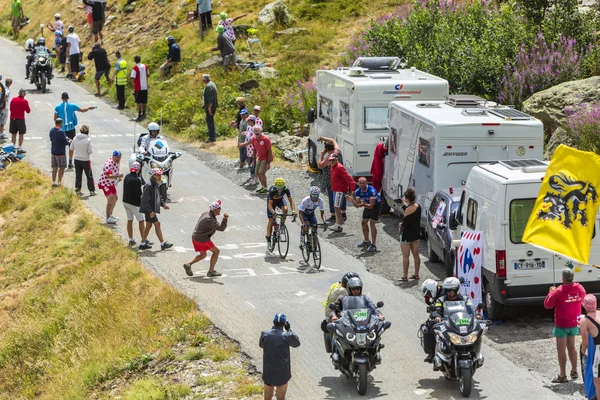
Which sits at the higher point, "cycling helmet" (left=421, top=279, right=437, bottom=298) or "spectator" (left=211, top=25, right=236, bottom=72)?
"spectator" (left=211, top=25, right=236, bottom=72)

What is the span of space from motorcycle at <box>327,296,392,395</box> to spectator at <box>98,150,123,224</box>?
10105 mm

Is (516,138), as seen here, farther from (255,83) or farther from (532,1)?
(255,83)

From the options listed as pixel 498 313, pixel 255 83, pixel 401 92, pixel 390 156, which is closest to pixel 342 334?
pixel 498 313

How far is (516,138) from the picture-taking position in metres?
19.6

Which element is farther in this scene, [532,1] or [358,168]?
[532,1]

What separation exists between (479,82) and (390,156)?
6216 millimetres

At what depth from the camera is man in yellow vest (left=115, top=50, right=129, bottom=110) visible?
35000 mm

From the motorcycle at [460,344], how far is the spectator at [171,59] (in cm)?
2621

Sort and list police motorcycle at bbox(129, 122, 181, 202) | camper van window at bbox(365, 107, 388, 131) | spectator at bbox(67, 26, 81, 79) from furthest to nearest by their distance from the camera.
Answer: spectator at bbox(67, 26, 81, 79), camper van window at bbox(365, 107, 388, 131), police motorcycle at bbox(129, 122, 181, 202)

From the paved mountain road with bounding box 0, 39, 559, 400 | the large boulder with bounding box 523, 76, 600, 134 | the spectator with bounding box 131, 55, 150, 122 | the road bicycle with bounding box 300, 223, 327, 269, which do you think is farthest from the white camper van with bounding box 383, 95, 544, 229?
the spectator with bounding box 131, 55, 150, 122

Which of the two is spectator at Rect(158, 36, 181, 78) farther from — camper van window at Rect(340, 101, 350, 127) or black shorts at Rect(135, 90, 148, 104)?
camper van window at Rect(340, 101, 350, 127)

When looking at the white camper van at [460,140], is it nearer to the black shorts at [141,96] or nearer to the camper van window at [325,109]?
the camper van window at [325,109]

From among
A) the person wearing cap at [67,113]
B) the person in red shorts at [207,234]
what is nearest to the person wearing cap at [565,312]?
the person in red shorts at [207,234]

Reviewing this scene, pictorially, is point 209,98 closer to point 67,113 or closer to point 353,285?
point 67,113
